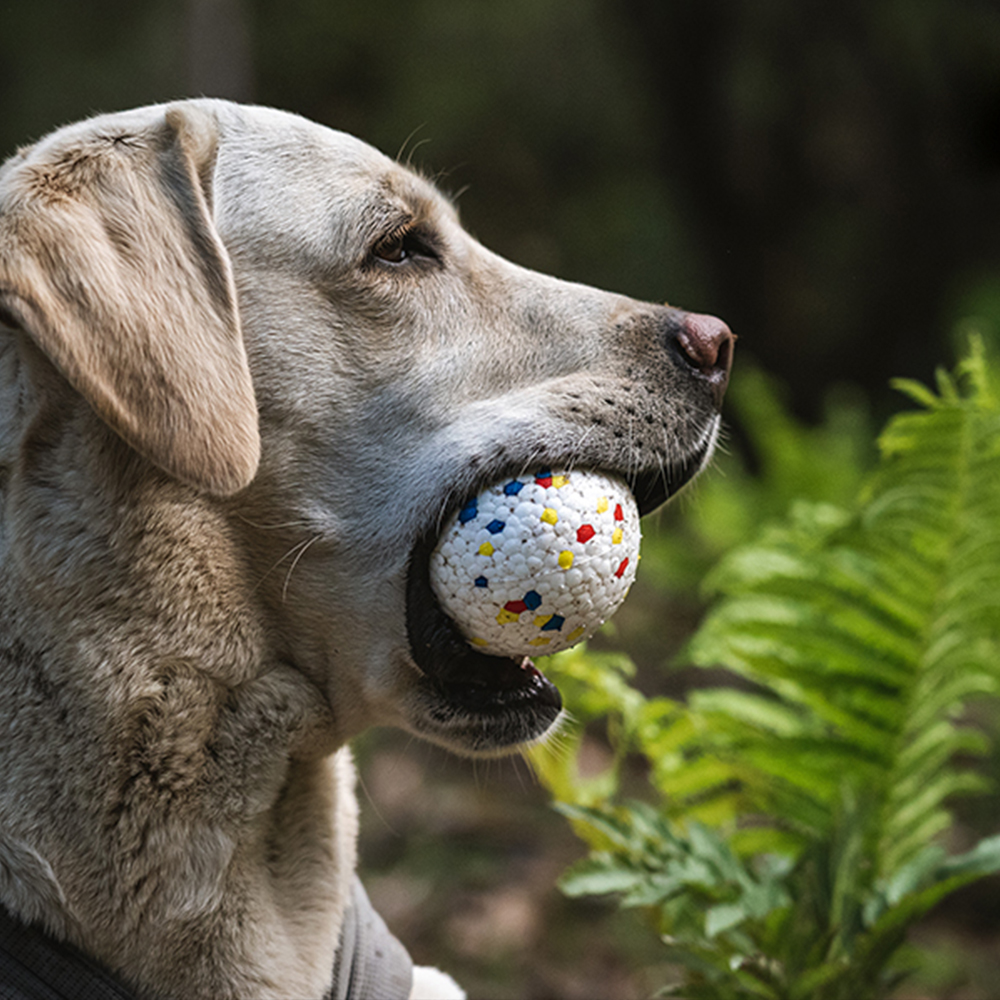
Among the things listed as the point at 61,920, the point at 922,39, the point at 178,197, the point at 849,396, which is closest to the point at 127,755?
the point at 61,920

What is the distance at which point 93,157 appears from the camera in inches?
80.7

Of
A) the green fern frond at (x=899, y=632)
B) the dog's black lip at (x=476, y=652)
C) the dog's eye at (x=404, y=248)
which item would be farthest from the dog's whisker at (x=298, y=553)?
the green fern frond at (x=899, y=632)

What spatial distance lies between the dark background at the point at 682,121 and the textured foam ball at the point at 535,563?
622 centimetres

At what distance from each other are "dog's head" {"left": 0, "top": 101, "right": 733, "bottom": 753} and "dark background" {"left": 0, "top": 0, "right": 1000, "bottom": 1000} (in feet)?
18.7

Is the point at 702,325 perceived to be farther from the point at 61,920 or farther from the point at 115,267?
the point at 61,920

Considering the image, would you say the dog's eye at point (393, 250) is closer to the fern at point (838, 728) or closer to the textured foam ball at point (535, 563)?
A: the textured foam ball at point (535, 563)

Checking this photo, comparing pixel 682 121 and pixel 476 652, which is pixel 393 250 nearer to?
pixel 476 652

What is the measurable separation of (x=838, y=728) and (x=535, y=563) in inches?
66.4

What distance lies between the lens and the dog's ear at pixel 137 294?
1817mm

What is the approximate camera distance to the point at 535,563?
6.44ft

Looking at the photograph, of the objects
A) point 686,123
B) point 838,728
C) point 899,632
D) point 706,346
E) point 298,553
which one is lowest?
point 686,123

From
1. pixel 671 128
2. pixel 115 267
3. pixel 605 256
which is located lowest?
pixel 605 256

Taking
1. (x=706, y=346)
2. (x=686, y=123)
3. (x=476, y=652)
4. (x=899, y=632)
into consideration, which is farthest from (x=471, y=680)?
(x=686, y=123)

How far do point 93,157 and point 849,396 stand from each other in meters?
8.17
